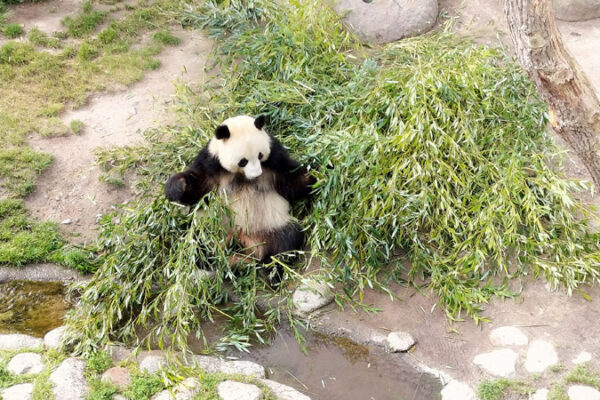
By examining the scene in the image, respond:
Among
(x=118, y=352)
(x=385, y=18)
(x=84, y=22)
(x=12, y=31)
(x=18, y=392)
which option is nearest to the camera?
(x=18, y=392)

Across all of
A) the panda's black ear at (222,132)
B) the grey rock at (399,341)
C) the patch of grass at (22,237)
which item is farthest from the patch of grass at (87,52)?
the grey rock at (399,341)

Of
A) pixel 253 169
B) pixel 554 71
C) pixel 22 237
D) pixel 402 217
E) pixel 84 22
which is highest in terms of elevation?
pixel 554 71

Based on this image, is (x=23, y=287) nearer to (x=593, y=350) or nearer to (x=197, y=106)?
(x=197, y=106)

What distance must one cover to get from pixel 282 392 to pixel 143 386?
2.93 ft

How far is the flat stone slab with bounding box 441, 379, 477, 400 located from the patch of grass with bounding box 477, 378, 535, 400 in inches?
2.5

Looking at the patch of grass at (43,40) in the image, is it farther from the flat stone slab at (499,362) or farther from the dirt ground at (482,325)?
the flat stone slab at (499,362)

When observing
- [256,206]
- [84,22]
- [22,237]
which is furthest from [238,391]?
[84,22]

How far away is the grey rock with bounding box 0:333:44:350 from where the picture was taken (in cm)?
465

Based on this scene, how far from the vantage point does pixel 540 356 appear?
14.9 ft

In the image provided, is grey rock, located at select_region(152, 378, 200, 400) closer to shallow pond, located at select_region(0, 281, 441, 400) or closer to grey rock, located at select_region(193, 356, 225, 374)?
grey rock, located at select_region(193, 356, 225, 374)

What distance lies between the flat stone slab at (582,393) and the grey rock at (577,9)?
5.15 m

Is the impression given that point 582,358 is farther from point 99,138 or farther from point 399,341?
point 99,138

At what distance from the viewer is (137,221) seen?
17.7 ft

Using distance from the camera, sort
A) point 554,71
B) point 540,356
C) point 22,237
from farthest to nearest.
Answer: point 22,237
point 540,356
point 554,71
